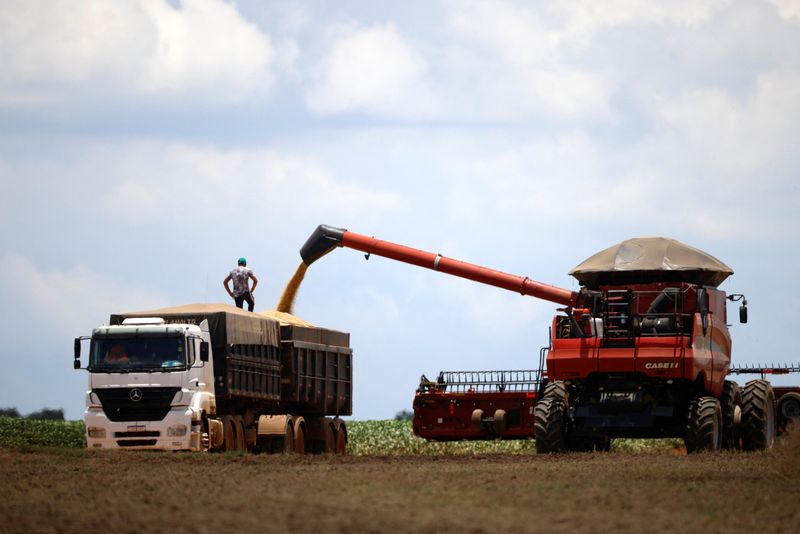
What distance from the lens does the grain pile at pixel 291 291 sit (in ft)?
132

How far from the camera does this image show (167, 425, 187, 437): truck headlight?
2930 cm

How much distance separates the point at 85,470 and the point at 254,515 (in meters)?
9.77

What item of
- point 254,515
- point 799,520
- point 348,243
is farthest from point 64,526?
point 348,243

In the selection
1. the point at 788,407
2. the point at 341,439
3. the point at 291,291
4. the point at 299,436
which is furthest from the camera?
the point at 291,291

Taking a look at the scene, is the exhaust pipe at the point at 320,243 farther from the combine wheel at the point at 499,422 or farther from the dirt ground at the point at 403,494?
the dirt ground at the point at 403,494

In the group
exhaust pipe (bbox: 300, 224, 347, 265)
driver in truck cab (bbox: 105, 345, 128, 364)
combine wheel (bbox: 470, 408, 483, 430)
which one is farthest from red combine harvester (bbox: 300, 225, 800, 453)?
exhaust pipe (bbox: 300, 224, 347, 265)

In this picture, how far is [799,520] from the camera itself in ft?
54.2

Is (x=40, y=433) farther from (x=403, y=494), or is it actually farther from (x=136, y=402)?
(x=403, y=494)

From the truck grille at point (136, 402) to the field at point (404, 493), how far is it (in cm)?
127

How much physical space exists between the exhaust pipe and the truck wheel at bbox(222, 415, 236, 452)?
36.9ft

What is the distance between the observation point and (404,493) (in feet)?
62.4

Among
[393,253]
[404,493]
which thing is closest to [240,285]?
[393,253]

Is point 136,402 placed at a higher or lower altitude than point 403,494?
higher

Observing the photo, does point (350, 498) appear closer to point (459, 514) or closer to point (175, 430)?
point (459, 514)
